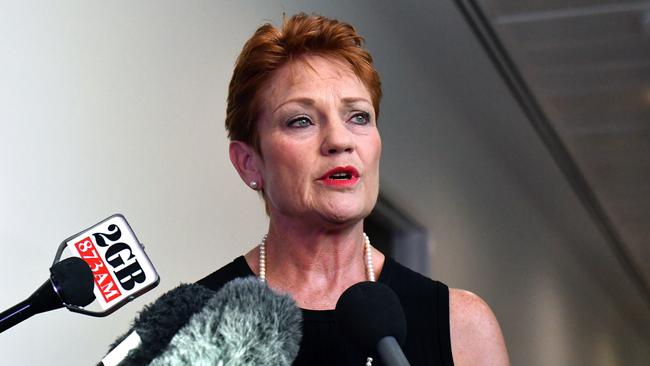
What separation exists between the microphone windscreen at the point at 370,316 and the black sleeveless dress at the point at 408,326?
0.51m

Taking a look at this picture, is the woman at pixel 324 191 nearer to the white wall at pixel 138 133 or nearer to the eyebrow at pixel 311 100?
the eyebrow at pixel 311 100

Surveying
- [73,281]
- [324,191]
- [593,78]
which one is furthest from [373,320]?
[593,78]

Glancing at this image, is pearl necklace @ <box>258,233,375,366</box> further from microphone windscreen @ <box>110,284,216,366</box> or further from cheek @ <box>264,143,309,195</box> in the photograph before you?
microphone windscreen @ <box>110,284,216,366</box>

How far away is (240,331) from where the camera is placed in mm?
1042

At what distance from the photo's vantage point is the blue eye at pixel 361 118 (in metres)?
1.83

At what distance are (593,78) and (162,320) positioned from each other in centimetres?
461

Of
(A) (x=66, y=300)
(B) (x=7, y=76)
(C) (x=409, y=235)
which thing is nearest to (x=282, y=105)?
(B) (x=7, y=76)

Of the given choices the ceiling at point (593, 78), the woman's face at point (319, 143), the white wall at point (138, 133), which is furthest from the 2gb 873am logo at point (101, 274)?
the ceiling at point (593, 78)

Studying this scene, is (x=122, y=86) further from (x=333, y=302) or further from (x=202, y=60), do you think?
(x=333, y=302)

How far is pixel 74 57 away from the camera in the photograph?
7.49ft

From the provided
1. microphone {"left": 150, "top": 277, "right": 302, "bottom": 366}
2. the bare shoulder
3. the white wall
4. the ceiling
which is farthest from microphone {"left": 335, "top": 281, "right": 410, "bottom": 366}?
the ceiling

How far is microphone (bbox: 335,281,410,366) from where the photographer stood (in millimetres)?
1171

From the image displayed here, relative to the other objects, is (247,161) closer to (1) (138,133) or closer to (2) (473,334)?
(2) (473,334)

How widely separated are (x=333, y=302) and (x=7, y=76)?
0.73 meters
